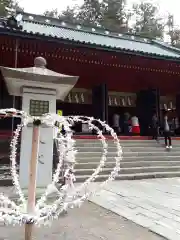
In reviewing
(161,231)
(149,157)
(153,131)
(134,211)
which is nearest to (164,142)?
(153,131)

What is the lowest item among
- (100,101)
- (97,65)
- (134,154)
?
(134,154)

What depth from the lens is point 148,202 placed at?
506 centimetres

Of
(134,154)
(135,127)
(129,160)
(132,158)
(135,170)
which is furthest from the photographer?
(135,127)

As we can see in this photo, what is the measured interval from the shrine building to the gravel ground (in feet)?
19.8

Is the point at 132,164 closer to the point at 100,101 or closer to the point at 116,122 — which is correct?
the point at 100,101

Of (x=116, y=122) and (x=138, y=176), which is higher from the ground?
(x=116, y=122)

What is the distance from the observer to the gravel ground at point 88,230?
3203 mm

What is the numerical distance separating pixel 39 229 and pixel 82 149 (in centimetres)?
560

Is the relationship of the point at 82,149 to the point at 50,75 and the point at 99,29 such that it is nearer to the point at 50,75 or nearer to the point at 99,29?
the point at 50,75

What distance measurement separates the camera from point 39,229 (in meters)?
3.42

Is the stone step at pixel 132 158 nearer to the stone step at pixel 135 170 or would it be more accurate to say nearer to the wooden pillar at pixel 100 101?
the stone step at pixel 135 170

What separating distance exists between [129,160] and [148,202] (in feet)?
11.9

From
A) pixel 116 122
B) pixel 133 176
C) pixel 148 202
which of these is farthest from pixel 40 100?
pixel 116 122

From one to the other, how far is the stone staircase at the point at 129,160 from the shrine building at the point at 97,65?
2.61 metres
